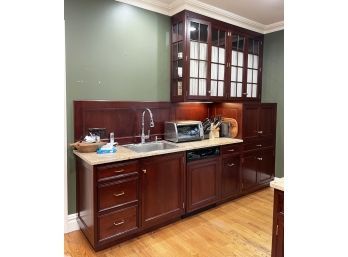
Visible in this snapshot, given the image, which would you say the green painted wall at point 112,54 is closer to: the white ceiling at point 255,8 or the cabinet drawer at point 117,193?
the cabinet drawer at point 117,193

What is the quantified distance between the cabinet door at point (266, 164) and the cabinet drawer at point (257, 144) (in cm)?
9

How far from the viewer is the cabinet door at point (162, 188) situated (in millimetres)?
2584

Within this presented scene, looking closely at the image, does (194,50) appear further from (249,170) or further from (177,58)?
(249,170)

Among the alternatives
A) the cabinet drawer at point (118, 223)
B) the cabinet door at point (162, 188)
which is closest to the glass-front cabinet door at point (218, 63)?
the cabinet door at point (162, 188)

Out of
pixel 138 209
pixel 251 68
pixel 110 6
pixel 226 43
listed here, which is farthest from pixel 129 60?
pixel 251 68

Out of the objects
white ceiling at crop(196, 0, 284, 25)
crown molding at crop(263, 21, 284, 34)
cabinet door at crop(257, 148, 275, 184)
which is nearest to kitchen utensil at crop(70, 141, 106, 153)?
white ceiling at crop(196, 0, 284, 25)

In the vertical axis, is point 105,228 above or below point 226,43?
below

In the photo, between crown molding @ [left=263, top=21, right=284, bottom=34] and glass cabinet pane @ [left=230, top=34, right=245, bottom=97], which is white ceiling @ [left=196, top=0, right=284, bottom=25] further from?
glass cabinet pane @ [left=230, top=34, right=245, bottom=97]

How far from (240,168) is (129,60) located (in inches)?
88.6

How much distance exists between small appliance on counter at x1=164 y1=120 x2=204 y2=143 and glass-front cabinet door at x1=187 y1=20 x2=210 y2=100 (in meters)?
0.40
